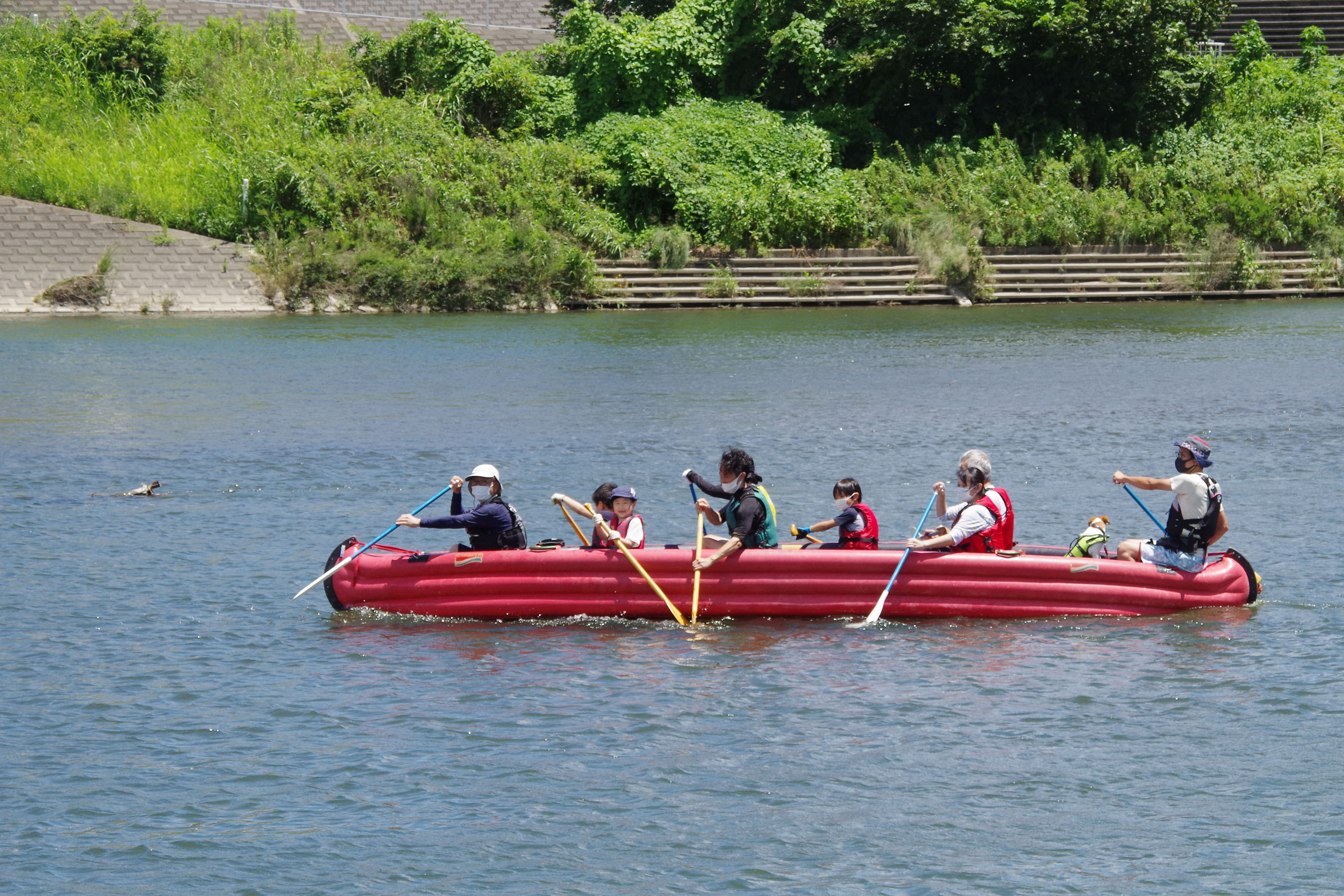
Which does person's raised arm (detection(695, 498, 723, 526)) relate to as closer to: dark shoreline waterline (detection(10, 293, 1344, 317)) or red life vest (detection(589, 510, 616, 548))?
red life vest (detection(589, 510, 616, 548))

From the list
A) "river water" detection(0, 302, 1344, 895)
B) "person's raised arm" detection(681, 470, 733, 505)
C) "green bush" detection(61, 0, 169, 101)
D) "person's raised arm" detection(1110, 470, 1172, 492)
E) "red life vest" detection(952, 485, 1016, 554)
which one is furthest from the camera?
"green bush" detection(61, 0, 169, 101)

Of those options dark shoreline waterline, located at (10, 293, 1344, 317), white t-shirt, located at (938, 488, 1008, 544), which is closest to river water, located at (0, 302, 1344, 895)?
white t-shirt, located at (938, 488, 1008, 544)

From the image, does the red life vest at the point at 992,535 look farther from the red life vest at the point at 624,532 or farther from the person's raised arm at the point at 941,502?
the red life vest at the point at 624,532

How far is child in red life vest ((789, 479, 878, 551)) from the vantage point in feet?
38.5

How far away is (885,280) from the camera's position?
126 feet

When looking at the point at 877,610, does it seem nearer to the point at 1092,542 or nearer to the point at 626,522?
the point at 1092,542

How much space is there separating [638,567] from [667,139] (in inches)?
1169

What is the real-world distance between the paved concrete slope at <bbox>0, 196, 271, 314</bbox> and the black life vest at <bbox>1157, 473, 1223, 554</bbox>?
92.5 feet

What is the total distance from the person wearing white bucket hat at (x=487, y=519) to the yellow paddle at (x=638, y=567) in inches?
25.6

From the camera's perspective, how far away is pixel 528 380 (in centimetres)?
2553

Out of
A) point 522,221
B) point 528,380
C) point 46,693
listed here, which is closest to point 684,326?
point 522,221

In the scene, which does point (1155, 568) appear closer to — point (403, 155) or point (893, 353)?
point (893, 353)

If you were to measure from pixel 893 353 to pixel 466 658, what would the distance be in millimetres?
19115

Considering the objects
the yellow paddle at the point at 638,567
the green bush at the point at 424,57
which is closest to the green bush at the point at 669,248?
the green bush at the point at 424,57
